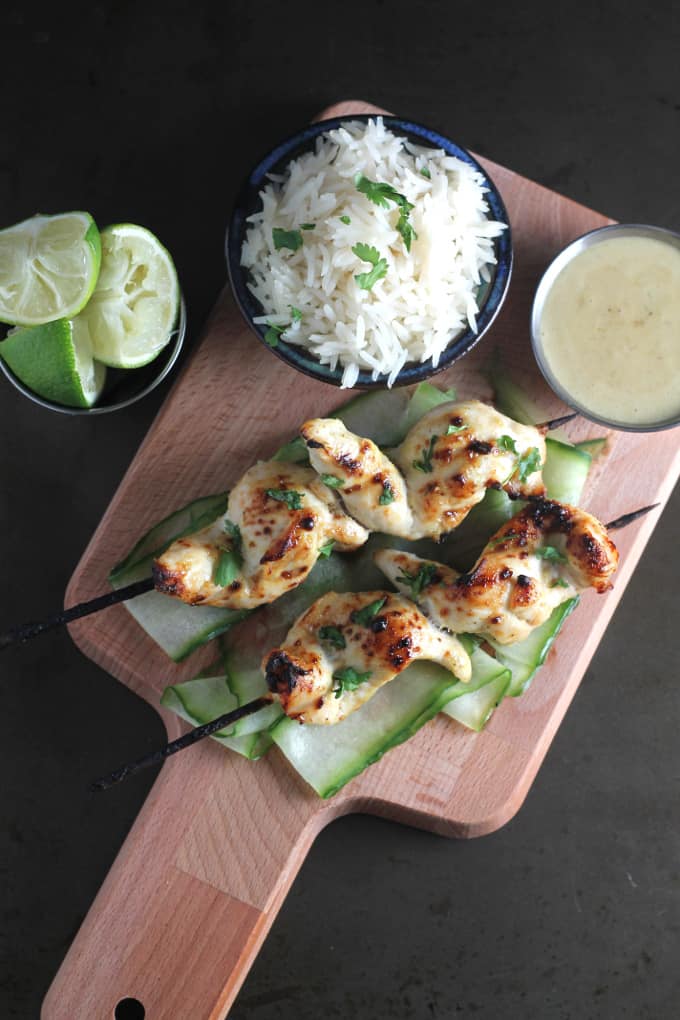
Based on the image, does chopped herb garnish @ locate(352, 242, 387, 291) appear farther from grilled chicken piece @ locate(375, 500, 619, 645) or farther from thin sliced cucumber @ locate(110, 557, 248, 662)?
thin sliced cucumber @ locate(110, 557, 248, 662)

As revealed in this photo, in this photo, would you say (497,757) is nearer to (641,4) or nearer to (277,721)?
(277,721)

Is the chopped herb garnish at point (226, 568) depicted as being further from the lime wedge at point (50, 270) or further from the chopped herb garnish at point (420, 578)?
the lime wedge at point (50, 270)

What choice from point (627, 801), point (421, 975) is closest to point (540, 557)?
point (627, 801)

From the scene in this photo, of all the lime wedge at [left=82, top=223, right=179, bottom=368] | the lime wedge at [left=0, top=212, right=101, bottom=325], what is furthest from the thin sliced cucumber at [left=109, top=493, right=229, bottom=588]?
the lime wedge at [left=0, top=212, right=101, bottom=325]

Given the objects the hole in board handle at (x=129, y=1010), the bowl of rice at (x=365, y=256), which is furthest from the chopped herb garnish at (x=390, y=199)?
the hole in board handle at (x=129, y=1010)

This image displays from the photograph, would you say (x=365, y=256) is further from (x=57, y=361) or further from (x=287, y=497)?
(x=57, y=361)

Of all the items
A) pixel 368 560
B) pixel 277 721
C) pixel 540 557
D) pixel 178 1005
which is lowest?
pixel 178 1005
